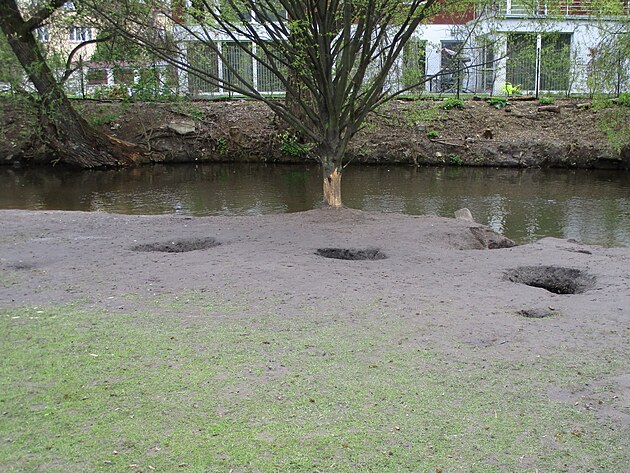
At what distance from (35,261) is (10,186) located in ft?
51.2

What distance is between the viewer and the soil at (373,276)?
7.07 m

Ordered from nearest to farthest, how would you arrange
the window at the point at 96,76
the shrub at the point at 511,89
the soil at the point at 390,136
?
the window at the point at 96,76, the soil at the point at 390,136, the shrub at the point at 511,89

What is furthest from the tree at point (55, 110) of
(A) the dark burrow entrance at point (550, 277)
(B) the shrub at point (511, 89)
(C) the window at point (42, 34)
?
(B) the shrub at point (511, 89)

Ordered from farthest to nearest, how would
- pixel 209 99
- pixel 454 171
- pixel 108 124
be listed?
1. pixel 209 99
2. pixel 108 124
3. pixel 454 171

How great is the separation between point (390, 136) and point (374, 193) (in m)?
9.42

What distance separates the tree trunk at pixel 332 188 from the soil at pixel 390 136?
12022 mm

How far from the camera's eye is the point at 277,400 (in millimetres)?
5465

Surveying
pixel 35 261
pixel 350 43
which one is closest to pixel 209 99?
pixel 350 43

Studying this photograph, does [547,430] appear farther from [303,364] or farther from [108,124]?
[108,124]

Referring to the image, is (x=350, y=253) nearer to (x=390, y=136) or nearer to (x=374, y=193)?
(x=374, y=193)

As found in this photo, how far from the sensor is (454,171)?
2881cm

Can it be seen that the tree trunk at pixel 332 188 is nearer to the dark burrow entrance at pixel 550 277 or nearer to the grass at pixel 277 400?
the dark burrow entrance at pixel 550 277

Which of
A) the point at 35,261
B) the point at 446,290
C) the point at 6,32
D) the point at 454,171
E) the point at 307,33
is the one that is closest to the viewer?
the point at 446,290

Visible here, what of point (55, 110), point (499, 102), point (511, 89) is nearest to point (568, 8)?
point (499, 102)
